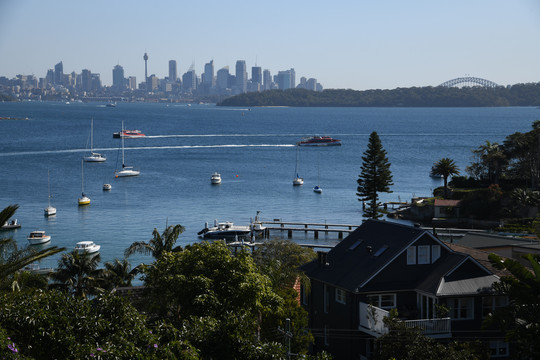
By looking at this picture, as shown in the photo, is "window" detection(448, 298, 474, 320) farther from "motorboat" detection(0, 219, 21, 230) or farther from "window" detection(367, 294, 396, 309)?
"motorboat" detection(0, 219, 21, 230)

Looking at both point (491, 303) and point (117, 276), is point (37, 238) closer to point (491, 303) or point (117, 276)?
point (117, 276)

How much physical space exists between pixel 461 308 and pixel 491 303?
1.13 meters

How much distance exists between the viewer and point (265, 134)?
192 m

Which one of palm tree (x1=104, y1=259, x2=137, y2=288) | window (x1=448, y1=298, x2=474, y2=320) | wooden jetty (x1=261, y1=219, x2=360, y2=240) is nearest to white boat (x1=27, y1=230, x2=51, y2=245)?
wooden jetty (x1=261, y1=219, x2=360, y2=240)

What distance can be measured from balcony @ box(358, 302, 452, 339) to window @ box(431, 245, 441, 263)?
9.41 feet

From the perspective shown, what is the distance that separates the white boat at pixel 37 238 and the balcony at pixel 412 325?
42.4 meters

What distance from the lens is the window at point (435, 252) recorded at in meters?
26.1

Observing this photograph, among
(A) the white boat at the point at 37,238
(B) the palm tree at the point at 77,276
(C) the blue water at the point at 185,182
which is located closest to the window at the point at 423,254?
(B) the palm tree at the point at 77,276

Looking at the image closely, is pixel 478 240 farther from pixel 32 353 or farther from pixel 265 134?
pixel 265 134

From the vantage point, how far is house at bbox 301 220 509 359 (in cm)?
2433

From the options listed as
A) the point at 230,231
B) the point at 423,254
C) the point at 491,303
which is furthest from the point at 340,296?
the point at 230,231

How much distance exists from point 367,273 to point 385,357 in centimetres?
445

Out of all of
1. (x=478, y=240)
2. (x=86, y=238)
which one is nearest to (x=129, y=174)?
(x=86, y=238)

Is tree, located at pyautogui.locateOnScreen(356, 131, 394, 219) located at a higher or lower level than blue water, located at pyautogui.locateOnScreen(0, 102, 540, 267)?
higher
